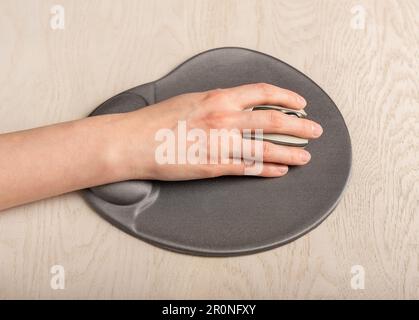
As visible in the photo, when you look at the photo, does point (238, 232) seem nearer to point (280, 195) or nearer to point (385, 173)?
point (280, 195)

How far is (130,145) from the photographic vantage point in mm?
673

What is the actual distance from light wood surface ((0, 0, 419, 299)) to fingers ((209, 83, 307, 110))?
0.09 m

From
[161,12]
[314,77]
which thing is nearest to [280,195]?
[314,77]

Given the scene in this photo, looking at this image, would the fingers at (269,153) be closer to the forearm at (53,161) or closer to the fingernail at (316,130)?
the fingernail at (316,130)

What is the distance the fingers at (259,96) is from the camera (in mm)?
693

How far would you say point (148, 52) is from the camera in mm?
795

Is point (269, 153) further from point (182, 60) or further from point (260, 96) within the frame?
point (182, 60)

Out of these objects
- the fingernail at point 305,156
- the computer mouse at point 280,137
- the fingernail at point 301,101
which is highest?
the fingernail at point 301,101

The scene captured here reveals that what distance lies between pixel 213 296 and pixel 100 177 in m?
0.19

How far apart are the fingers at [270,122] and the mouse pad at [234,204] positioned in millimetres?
42

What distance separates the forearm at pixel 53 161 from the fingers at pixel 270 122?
155mm

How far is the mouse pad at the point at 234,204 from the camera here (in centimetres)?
66

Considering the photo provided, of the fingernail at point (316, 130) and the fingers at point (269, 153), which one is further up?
the fingernail at point (316, 130)

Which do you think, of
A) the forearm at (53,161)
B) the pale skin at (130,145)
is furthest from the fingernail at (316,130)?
the forearm at (53,161)
